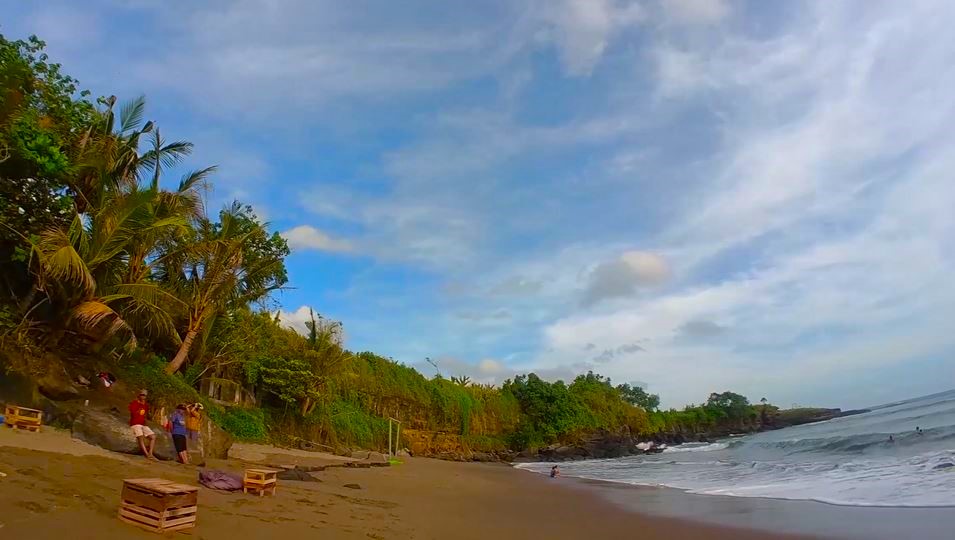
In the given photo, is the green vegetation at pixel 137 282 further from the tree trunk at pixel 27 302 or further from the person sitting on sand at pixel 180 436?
the person sitting on sand at pixel 180 436

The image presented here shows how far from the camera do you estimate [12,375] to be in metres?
11.3

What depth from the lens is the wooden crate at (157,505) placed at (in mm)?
5234

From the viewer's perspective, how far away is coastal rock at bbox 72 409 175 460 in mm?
9922

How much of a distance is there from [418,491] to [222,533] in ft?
26.0

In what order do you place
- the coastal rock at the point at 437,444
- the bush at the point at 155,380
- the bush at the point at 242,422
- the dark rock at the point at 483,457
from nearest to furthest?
the bush at the point at 155,380, the bush at the point at 242,422, the coastal rock at the point at 437,444, the dark rock at the point at 483,457

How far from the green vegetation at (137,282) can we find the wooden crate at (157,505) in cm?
807

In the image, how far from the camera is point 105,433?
9.98m

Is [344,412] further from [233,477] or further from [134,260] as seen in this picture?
[233,477]

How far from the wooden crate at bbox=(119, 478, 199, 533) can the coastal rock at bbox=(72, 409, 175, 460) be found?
5.27m

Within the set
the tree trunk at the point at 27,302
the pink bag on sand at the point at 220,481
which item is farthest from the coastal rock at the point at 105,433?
the tree trunk at the point at 27,302

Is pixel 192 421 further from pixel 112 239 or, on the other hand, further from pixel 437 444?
pixel 437 444

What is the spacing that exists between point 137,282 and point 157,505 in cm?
1060

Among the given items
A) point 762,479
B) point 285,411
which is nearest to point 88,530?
point 762,479

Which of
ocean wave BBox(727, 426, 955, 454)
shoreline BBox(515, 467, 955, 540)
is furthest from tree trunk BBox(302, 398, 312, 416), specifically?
ocean wave BBox(727, 426, 955, 454)
